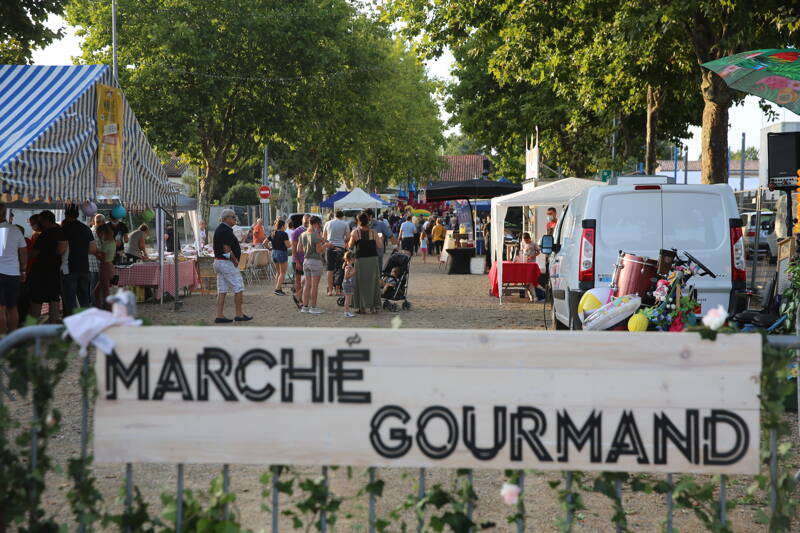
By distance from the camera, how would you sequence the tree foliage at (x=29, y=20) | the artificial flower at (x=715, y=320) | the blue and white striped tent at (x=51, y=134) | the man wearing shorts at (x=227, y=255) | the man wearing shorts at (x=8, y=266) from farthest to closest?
the tree foliage at (x=29, y=20)
the man wearing shorts at (x=227, y=255)
the man wearing shorts at (x=8, y=266)
the blue and white striped tent at (x=51, y=134)
the artificial flower at (x=715, y=320)

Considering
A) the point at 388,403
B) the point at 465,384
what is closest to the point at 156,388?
the point at 388,403

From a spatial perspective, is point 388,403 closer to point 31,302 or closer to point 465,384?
point 465,384

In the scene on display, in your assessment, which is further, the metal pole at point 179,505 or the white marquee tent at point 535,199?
the white marquee tent at point 535,199

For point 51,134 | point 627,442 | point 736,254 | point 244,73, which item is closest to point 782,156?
point 736,254

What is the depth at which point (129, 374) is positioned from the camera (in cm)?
360

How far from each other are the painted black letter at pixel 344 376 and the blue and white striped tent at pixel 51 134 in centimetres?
766

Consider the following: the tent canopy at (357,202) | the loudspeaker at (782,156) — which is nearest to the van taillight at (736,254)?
the loudspeaker at (782,156)

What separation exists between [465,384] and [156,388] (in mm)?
1171

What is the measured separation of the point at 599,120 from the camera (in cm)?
3312

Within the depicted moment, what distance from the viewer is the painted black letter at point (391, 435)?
354 cm

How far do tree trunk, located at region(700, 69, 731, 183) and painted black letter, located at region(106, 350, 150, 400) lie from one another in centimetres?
1424

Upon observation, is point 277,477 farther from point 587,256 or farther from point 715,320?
point 587,256

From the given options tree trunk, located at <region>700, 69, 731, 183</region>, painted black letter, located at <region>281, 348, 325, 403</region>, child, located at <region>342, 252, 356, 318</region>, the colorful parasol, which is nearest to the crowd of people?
child, located at <region>342, 252, 356, 318</region>

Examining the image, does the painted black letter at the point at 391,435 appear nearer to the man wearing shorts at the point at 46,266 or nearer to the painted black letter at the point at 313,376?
the painted black letter at the point at 313,376
